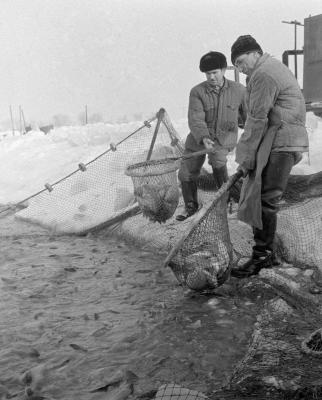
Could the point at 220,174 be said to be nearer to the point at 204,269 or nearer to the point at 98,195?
the point at 204,269

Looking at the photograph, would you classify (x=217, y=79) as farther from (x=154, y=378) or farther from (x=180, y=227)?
(x=154, y=378)

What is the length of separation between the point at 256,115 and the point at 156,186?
181 centimetres

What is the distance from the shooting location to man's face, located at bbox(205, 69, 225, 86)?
584cm

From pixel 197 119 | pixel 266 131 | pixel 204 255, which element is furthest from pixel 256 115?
pixel 197 119

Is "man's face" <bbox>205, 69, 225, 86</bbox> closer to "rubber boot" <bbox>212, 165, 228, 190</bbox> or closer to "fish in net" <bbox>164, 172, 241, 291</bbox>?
"rubber boot" <bbox>212, 165, 228, 190</bbox>

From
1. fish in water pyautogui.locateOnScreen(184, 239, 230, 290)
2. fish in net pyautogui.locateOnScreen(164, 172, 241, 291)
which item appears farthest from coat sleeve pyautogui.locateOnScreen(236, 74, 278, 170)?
fish in water pyautogui.locateOnScreen(184, 239, 230, 290)

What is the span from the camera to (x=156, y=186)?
228 inches

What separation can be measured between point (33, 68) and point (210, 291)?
168 m

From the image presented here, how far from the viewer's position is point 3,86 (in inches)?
5714

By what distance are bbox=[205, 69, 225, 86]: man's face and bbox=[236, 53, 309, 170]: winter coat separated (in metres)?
1.39

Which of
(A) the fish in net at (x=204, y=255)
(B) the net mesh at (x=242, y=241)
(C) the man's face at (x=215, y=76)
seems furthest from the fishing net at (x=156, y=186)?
(A) the fish in net at (x=204, y=255)

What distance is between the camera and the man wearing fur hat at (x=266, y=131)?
4348mm

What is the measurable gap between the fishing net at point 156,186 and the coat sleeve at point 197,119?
44cm

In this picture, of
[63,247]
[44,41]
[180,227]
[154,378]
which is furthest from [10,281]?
[44,41]
